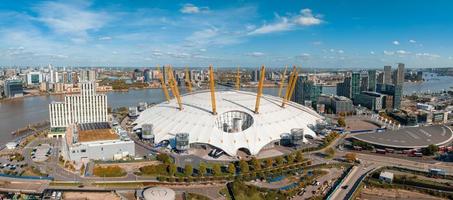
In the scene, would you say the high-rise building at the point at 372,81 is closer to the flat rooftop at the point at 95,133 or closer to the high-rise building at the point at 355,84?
the high-rise building at the point at 355,84

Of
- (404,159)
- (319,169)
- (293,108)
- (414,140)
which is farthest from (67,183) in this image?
(414,140)

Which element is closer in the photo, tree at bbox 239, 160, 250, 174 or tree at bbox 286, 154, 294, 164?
tree at bbox 239, 160, 250, 174

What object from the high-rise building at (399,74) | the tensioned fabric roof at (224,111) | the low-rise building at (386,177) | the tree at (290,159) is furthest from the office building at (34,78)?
the low-rise building at (386,177)

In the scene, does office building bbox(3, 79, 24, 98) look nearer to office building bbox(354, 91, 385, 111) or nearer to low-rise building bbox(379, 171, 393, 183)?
office building bbox(354, 91, 385, 111)

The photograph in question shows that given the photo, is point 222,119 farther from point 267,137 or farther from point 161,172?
point 161,172

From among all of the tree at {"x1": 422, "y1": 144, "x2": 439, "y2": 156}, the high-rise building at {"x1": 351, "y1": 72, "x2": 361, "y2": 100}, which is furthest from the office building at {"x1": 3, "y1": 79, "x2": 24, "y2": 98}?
the tree at {"x1": 422, "y1": 144, "x2": 439, "y2": 156}

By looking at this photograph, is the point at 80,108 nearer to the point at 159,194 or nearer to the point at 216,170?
the point at 216,170
